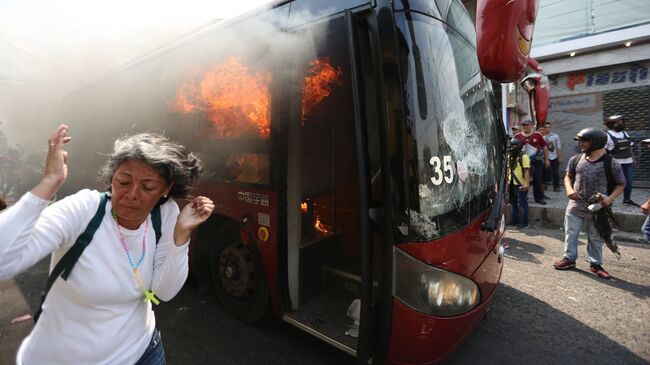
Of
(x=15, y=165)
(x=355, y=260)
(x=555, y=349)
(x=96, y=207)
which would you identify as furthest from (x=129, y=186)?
(x=15, y=165)

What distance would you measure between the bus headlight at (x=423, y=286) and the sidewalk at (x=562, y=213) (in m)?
5.24

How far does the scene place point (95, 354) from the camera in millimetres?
1266

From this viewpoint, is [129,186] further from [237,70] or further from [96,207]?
[237,70]

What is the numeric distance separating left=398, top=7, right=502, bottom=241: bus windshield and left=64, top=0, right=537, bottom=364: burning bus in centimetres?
1

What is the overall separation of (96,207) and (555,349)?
11.4 feet

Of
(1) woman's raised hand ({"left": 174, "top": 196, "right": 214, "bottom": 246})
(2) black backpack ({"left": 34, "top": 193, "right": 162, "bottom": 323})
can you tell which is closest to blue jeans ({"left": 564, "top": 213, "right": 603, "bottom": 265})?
(1) woman's raised hand ({"left": 174, "top": 196, "right": 214, "bottom": 246})

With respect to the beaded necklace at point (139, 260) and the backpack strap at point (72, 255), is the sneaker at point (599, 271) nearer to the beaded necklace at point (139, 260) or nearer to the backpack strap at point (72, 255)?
the beaded necklace at point (139, 260)

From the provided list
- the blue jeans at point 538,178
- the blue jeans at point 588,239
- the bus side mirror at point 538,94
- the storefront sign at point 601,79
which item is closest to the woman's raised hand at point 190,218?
the bus side mirror at point 538,94

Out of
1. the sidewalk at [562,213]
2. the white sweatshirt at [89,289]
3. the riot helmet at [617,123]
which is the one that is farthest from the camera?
the riot helmet at [617,123]

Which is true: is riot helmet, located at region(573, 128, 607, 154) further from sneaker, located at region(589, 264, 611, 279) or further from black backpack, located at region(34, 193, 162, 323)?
black backpack, located at region(34, 193, 162, 323)

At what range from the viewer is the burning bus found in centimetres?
199

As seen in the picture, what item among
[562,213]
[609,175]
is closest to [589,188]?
A: [609,175]

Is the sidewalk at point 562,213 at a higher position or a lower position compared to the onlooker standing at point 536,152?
lower

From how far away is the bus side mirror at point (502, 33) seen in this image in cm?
161
